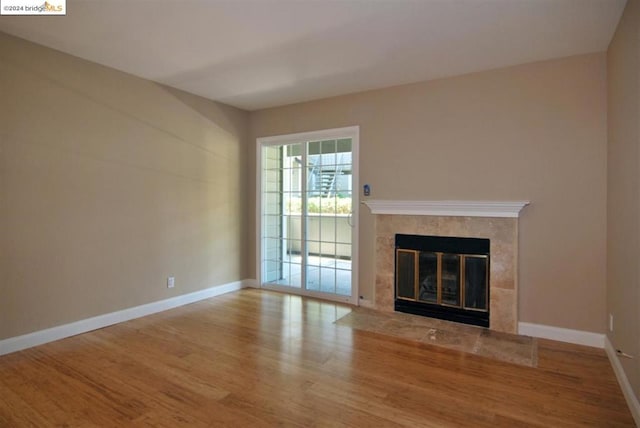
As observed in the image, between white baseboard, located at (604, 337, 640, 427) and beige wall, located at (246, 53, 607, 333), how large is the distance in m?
0.31

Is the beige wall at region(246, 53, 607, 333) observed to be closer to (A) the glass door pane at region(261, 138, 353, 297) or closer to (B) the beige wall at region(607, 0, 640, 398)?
(B) the beige wall at region(607, 0, 640, 398)

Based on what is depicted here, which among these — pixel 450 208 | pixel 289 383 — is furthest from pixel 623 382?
pixel 289 383

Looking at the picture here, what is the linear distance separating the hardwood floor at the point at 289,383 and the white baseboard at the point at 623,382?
0.05m

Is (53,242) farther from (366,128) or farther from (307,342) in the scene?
(366,128)

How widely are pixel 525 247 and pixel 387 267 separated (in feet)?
4.79

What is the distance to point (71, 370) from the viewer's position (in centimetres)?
275

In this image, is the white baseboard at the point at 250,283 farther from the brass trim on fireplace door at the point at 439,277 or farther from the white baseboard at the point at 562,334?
the white baseboard at the point at 562,334

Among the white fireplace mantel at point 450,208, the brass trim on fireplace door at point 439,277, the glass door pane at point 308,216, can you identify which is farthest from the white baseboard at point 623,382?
the glass door pane at point 308,216

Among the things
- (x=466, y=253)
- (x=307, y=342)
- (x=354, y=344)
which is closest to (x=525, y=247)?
(x=466, y=253)

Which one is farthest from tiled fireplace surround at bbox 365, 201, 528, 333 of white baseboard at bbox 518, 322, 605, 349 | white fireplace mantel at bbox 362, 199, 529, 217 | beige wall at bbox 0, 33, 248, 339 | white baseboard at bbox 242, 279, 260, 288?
beige wall at bbox 0, 33, 248, 339

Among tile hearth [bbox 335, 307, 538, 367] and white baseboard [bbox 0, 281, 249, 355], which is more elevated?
white baseboard [bbox 0, 281, 249, 355]

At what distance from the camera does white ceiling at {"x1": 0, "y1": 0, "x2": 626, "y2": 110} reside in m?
2.55

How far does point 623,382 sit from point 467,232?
67.6 inches

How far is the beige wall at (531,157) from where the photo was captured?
324 centimetres
